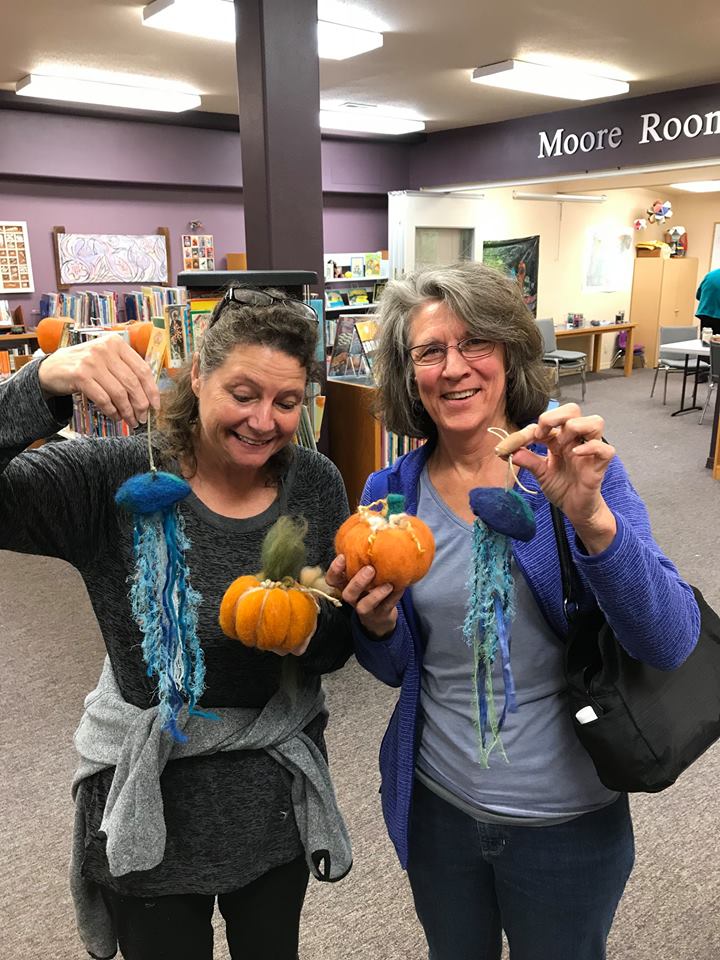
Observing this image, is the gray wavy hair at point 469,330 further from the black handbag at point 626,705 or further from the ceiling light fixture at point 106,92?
the ceiling light fixture at point 106,92

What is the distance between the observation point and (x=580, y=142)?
6512 mm

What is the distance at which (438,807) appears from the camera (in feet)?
3.81

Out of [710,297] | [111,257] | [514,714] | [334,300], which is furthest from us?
[334,300]

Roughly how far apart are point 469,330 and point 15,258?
20.1 ft

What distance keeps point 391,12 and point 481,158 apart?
3.74m

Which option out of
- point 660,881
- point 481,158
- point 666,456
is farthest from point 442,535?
point 481,158

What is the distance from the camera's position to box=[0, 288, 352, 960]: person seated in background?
3.36 feet

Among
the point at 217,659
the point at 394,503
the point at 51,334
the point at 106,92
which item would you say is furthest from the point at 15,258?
the point at 394,503

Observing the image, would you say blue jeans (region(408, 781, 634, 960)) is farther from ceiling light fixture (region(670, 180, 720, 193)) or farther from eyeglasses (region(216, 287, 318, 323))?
ceiling light fixture (region(670, 180, 720, 193))

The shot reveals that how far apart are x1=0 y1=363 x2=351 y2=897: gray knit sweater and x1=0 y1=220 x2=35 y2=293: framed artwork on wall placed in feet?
19.2

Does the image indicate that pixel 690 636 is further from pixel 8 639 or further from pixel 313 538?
pixel 8 639

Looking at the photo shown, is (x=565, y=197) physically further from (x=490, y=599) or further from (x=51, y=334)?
(x=490, y=599)

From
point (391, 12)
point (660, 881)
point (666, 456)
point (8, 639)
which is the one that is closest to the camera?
point (660, 881)

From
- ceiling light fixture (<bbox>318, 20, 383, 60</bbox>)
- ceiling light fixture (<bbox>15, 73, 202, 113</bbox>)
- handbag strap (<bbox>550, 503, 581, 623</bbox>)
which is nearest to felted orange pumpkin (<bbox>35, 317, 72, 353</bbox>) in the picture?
ceiling light fixture (<bbox>318, 20, 383, 60</bbox>)
